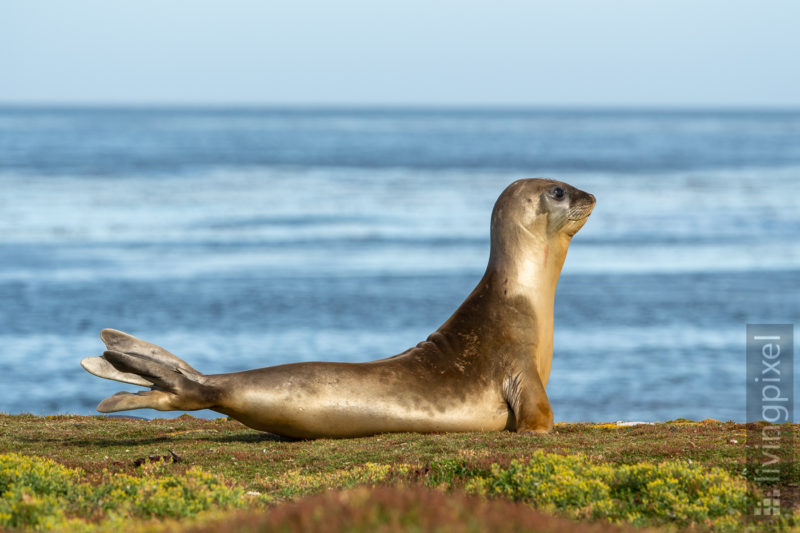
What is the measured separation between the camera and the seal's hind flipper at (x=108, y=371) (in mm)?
10867

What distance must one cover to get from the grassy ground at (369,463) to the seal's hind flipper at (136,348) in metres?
0.95

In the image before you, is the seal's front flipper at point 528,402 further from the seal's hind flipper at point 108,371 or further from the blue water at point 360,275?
the blue water at point 360,275

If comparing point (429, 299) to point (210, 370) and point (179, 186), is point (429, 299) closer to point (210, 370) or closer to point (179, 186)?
point (210, 370)

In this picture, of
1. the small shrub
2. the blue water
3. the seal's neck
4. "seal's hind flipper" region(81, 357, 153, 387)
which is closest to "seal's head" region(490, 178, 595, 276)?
the seal's neck

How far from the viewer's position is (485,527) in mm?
5270

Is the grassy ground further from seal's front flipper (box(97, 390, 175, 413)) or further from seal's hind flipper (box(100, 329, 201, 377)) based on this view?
seal's hind flipper (box(100, 329, 201, 377))

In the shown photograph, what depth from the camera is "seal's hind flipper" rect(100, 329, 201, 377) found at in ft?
36.3

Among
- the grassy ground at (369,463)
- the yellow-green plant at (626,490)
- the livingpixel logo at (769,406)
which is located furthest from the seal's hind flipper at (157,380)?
the livingpixel logo at (769,406)

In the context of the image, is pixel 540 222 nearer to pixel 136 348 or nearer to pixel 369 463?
pixel 369 463

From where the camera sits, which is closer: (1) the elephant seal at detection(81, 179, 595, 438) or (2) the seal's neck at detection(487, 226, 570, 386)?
(1) the elephant seal at detection(81, 179, 595, 438)

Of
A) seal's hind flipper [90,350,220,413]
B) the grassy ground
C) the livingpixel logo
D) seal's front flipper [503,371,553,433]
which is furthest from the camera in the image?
seal's front flipper [503,371,553,433]

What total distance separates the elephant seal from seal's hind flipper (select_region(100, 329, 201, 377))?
13 mm

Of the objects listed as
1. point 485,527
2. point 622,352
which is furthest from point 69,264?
point 485,527

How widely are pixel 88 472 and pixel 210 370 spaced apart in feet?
44.2
